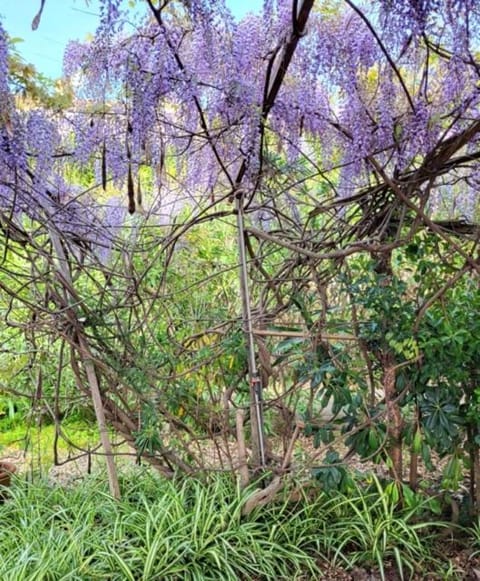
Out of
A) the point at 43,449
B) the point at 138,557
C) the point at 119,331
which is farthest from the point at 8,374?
the point at 138,557

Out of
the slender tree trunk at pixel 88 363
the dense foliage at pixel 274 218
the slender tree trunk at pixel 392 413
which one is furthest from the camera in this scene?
the slender tree trunk at pixel 88 363

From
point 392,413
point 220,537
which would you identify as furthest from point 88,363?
point 392,413

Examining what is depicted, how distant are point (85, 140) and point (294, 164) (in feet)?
2.72

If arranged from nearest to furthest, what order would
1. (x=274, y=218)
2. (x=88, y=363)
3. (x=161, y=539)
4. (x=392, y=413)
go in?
1. (x=161, y=539)
2. (x=392, y=413)
3. (x=88, y=363)
4. (x=274, y=218)

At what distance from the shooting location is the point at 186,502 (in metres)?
2.03

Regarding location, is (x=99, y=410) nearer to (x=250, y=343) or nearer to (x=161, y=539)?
(x=161, y=539)

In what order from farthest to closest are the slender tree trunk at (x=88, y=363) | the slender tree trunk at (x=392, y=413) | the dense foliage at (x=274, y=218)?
the slender tree trunk at (x=88, y=363)
the slender tree trunk at (x=392, y=413)
the dense foliage at (x=274, y=218)

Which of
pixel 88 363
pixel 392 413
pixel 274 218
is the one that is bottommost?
pixel 392 413

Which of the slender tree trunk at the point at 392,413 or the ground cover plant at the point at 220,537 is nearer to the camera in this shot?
the ground cover plant at the point at 220,537

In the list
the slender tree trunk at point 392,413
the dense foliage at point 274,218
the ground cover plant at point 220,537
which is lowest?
the ground cover plant at point 220,537

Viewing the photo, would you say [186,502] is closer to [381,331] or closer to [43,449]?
[381,331]

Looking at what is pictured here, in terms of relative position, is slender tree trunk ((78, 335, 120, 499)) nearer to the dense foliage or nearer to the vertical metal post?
the dense foliage

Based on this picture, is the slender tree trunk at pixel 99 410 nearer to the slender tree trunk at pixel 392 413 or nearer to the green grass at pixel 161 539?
the green grass at pixel 161 539

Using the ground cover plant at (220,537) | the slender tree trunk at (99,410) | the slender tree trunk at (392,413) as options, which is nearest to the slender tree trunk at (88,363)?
the slender tree trunk at (99,410)
